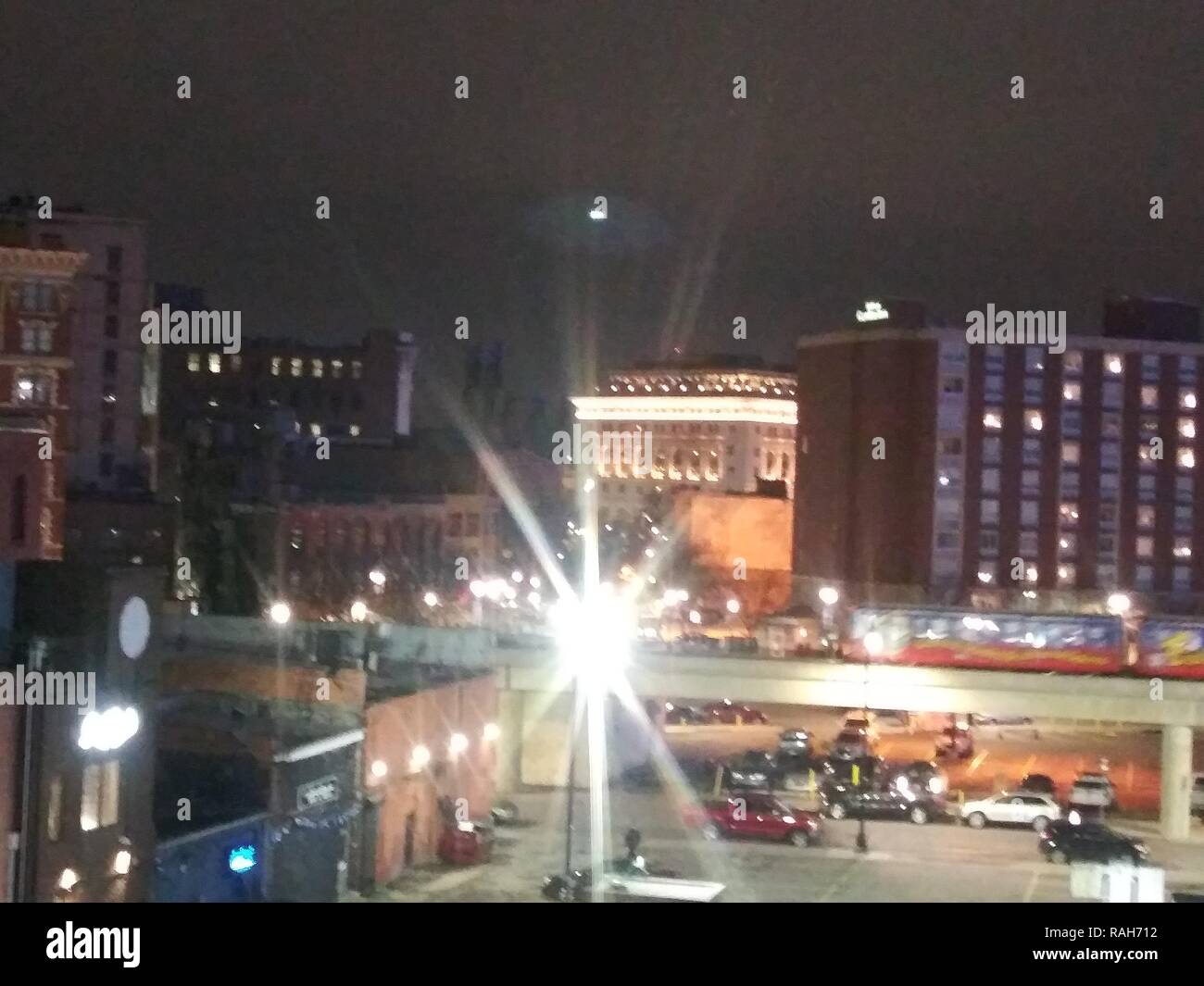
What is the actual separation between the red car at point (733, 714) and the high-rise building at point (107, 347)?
5.82m

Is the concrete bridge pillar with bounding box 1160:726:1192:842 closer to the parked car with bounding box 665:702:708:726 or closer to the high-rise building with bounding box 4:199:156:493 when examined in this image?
the parked car with bounding box 665:702:708:726

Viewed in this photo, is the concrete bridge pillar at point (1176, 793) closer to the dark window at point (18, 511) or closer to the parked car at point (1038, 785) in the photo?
the parked car at point (1038, 785)

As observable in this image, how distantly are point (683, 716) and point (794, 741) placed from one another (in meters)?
1.55

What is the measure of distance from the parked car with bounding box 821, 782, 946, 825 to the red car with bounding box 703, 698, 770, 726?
4632 mm

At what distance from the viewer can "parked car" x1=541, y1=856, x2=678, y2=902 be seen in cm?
578

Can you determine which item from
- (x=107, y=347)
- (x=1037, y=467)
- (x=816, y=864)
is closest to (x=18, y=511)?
(x=816, y=864)

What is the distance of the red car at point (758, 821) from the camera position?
7.34 m

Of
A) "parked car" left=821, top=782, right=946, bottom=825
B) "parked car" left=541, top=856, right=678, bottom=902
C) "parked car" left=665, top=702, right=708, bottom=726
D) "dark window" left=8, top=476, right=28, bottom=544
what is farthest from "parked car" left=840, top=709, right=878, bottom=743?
"dark window" left=8, top=476, right=28, bottom=544
